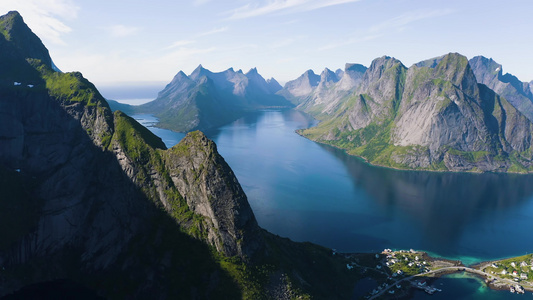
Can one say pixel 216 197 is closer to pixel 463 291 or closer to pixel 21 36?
pixel 463 291

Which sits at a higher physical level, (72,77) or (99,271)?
(72,77)

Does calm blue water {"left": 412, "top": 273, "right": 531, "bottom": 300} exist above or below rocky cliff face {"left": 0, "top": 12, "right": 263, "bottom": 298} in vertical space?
below

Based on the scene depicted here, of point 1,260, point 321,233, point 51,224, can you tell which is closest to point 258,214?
point 321,233

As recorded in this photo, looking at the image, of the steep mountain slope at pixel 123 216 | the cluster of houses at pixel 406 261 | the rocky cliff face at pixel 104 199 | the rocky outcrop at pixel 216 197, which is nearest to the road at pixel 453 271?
the cluster of houses at pixel 406 261

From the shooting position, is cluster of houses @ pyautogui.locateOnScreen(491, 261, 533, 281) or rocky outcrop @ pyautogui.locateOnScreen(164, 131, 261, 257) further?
cluster of houses @ pyautogui.locateOnScreen(491, 261, 533, 281)

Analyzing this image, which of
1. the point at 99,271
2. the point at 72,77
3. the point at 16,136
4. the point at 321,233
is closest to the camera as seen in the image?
the point at 99,271

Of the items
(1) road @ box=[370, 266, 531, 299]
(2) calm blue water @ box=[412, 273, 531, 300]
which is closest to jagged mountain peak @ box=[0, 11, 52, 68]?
(1) road @ box=[370, 266, 531, 299]

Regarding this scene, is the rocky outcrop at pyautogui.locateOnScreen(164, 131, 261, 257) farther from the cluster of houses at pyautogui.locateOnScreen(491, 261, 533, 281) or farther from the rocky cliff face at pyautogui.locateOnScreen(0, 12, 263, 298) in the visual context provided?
the cluster of houses at pyautogui.locateOnScreen(491, 261, 533, 281)

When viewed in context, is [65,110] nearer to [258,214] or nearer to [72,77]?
[72,77]
